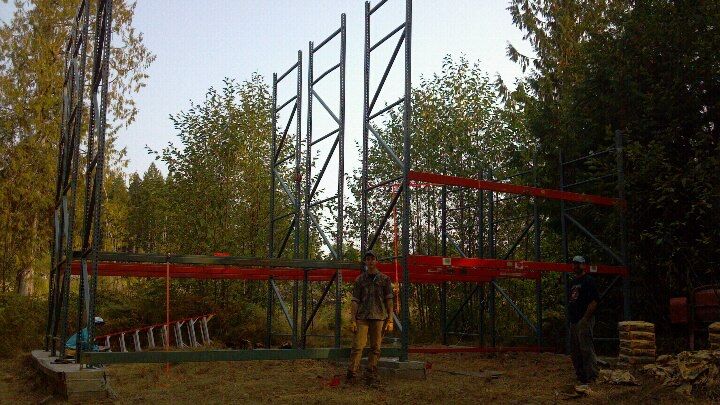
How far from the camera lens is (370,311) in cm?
942

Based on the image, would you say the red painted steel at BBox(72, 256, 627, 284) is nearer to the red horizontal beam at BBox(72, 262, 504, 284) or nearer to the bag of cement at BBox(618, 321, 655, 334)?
the red horizontal beam at BBox(72, 262, 504, 284)

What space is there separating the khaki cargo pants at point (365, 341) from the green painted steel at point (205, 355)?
0.58m

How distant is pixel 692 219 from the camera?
13227mm

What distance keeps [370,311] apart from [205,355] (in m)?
2.40

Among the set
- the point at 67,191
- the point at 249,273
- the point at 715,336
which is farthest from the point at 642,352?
the point at 67,191

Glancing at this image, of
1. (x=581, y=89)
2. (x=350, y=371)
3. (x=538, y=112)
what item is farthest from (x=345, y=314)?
(x=350, y=371)

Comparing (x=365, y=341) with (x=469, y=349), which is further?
(x=469, y=349)

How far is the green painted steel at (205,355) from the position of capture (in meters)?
8.12

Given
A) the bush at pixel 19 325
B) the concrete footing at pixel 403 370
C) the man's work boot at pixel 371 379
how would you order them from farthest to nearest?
the bush at pixel 19 325
the concrete footing at pixel 403 370
the man's work boot at pixel 371 379

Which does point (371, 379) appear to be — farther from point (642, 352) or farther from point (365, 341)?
point (642, 352)

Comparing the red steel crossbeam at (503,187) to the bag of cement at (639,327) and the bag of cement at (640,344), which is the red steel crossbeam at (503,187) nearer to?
the bag of cement at (639,327)

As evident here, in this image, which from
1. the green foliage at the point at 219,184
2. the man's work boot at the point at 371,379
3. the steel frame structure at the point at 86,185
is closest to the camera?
the steel frame structure at the point at 86,185

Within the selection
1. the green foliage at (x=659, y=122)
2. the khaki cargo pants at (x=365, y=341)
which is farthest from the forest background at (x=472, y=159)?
the khaki cargo pants at (x=365, y=341)

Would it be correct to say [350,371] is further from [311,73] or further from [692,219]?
[692,219]
